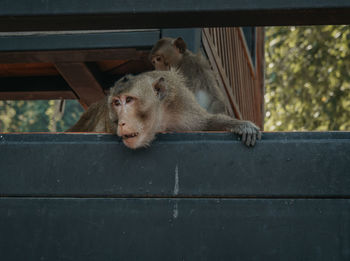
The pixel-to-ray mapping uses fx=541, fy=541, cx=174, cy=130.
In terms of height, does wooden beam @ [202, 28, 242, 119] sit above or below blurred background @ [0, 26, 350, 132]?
below

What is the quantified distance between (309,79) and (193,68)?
8685mm

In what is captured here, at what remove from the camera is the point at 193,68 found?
17.9ft

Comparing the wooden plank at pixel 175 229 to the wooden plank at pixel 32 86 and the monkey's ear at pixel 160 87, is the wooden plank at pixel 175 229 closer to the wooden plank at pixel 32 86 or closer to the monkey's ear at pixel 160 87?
the monkey's ear at pixel 160 87

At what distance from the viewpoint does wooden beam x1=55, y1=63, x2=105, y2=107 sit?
570 centimetres

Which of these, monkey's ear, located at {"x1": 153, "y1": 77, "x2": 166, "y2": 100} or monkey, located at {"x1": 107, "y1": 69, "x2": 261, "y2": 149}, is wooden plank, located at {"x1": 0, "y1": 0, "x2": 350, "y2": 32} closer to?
monkey, located at {"x1": 107, "y1": 69, "x2": 261, "y2": 149}

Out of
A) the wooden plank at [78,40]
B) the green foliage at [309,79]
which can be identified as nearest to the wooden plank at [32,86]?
the wooden plank at [78,40]

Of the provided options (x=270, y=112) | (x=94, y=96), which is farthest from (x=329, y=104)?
(x=94, y=96)

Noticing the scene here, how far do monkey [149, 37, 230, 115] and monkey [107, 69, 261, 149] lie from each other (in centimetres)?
153

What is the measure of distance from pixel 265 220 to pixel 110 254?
693 millimetres

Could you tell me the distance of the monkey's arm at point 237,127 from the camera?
8.14 feet

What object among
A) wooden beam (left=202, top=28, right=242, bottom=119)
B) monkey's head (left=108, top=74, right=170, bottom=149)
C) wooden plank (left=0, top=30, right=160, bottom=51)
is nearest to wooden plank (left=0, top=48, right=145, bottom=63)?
wooden plank (left=0, top=30, right=160, bottom=51)

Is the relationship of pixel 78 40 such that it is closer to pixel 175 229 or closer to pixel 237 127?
pixel 237 127

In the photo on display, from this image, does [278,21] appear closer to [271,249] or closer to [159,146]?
[159,146]

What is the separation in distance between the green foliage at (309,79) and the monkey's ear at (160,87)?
9.58m
